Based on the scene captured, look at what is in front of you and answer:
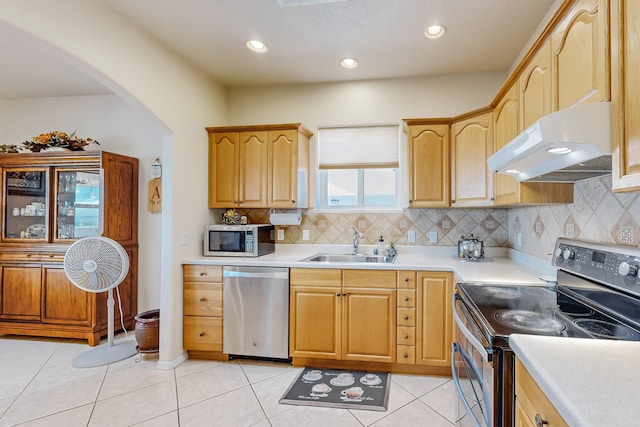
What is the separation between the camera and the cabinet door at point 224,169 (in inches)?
129

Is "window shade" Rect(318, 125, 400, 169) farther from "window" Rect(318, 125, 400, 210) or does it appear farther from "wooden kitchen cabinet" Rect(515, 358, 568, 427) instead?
"wooden kitchen cabinet" Rect(515, 358, 568, 427)

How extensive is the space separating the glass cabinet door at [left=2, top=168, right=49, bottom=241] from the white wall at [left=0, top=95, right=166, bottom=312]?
679 millimetres

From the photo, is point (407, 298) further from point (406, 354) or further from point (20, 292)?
point (20, 292)

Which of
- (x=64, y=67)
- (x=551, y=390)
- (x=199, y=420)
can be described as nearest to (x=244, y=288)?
(x=199, y=420)

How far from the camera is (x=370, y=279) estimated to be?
2.66 m

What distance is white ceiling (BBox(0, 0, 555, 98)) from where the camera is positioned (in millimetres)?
2232

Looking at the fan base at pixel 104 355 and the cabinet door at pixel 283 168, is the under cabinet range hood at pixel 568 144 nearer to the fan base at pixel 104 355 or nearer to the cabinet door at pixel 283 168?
the cabinet door at pixel 283 168

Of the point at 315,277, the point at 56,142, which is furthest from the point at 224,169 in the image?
Answer: the point at 56,142

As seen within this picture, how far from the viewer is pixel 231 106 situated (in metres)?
3.68

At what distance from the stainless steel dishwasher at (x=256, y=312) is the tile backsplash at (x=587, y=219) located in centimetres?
193

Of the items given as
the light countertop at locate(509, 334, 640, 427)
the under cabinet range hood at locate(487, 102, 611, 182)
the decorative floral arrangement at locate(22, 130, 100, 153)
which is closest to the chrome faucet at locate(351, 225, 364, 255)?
the under cabinet range hood at locate(487, 102, 611, 182)

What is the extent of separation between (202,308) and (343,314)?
1229mm

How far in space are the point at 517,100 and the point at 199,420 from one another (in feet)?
8.91

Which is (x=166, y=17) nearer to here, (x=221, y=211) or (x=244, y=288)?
(x=221, y=211)
